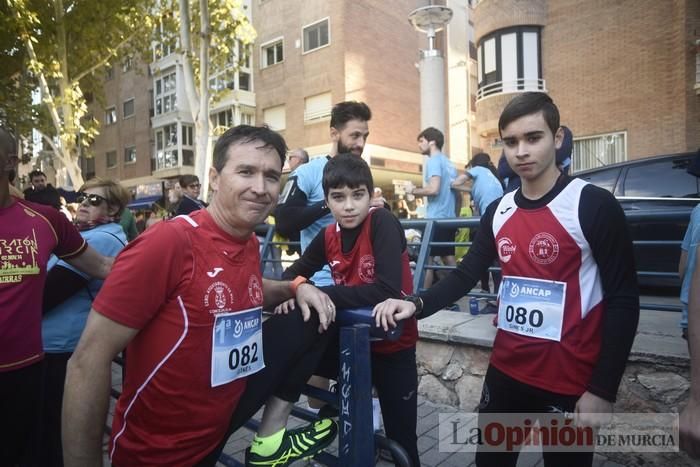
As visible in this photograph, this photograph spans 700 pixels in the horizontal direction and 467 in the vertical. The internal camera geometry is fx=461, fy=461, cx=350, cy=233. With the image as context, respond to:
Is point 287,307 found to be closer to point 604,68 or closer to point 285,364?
point 285,364

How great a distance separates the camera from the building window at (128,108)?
31.0m

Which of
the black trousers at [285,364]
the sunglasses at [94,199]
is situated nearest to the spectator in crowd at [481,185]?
the sunglasses at [94,199]

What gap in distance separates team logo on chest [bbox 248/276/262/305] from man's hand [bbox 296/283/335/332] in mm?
144

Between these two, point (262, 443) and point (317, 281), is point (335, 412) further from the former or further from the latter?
point (317, 281)

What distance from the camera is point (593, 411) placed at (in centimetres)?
165

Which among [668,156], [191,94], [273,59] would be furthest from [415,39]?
[668,156]

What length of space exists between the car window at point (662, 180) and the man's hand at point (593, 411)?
5.16 meters

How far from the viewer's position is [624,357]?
1674 mm

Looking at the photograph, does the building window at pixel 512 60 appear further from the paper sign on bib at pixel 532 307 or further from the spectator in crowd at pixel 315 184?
the paper sign on bib at pixel 532 307

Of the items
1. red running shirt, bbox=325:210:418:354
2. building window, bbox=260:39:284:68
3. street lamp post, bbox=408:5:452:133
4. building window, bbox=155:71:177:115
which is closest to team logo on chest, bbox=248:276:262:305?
red running shirt, bbox=325:210:418:354

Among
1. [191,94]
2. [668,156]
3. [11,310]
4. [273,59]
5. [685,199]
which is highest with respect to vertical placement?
[273,59]

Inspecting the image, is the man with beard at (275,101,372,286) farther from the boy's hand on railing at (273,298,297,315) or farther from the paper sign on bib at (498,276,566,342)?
the paper sign on bib at (498,276,566,342)

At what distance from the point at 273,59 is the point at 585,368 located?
975 inches

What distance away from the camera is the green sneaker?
156 centimetres
